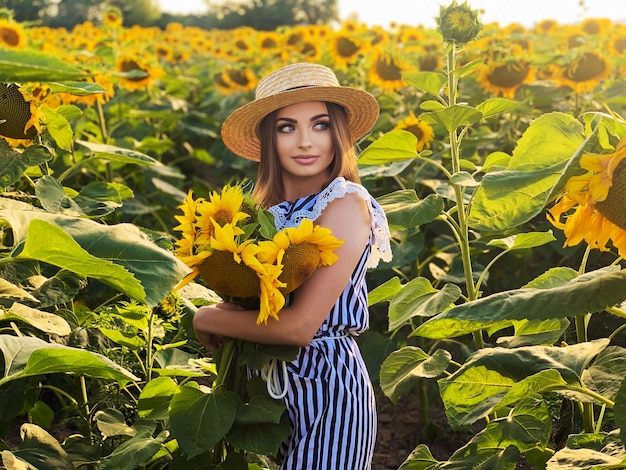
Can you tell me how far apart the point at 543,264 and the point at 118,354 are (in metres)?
1.93

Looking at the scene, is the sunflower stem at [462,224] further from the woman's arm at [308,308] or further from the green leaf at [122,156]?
the green leaf at [122,156]

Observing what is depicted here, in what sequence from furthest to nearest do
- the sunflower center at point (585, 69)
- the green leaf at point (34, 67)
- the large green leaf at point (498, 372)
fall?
the sunflower center at point (585, 69) < the large green leaf at point (498, 372) < the green leaf at point (34, 67)

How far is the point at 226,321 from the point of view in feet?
4.85

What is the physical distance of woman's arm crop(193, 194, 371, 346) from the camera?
1.48 m

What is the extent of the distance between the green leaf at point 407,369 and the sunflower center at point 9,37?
306cm

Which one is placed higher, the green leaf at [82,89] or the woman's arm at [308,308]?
the green leaf at [82,89]

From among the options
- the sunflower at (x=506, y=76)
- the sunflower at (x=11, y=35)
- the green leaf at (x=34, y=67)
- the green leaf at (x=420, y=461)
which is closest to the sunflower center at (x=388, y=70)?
the sunflower at (x=506, y=76)

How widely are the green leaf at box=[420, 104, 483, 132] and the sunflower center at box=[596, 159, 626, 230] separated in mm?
847

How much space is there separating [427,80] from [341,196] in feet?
1.46

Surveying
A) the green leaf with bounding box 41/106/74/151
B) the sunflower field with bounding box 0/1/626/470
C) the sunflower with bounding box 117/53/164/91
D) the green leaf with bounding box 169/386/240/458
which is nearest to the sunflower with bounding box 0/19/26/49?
the sunflower with bounding box 117/53/164/91

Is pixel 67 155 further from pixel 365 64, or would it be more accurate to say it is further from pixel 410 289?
pixel 365 64

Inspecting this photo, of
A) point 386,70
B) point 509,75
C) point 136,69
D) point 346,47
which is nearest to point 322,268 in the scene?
point 509,75

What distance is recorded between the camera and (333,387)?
64.1 inches

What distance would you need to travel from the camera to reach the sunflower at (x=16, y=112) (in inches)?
68.7
